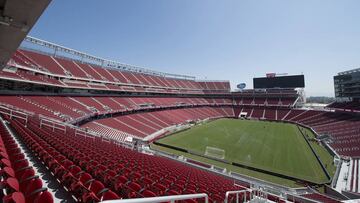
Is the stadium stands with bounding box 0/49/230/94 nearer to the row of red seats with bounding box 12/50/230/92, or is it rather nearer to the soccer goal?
the row of red seats with bounding box 12/50/230/92

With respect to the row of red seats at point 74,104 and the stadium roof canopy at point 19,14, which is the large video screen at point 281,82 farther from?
the stadium roof canopy at point 19,14

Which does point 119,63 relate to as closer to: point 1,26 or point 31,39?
point 31,39

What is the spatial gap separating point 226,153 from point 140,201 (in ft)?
87.3

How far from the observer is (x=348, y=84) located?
5016 cm

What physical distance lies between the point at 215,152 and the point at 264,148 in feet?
25.0

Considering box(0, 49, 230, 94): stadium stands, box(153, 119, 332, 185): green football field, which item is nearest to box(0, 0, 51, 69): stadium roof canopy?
box(153, 119, 332, 185): green football field

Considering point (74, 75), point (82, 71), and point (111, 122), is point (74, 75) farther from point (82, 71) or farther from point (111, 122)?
point (111, 122)

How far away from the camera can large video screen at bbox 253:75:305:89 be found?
65.8 metres

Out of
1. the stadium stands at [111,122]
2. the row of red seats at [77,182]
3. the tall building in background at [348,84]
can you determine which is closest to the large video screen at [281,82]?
the stadium stands at [111,122]

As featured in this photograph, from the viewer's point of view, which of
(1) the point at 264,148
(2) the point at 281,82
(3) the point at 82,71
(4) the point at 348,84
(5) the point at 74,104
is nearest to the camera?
(1) the point at 264,148

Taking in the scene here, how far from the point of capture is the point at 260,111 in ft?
206

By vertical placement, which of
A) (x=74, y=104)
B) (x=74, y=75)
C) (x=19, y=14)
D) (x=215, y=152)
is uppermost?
(x=74, y=75)

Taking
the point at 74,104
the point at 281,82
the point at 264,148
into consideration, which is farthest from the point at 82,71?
the point at 281,82

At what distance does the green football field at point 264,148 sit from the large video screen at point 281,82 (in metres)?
30.2
